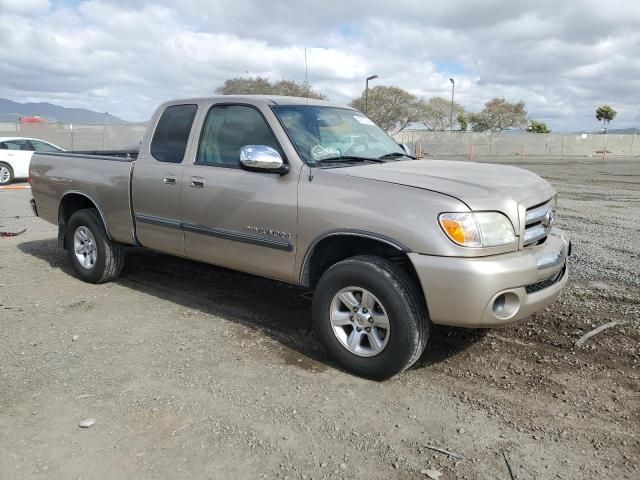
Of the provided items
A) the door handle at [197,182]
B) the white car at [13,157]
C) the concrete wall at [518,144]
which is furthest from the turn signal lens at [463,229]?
the concrete wall at [518,144]

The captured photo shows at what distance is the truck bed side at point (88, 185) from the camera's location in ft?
17.6

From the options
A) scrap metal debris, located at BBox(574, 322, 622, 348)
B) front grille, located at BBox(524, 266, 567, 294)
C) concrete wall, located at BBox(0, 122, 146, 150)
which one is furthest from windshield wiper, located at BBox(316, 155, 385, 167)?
concrete wall, located at BBox(0, 122, 146, 150)

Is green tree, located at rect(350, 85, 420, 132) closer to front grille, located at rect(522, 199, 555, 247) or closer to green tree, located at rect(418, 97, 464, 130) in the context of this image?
green tree, located at rect(418, 97, 464, 130)

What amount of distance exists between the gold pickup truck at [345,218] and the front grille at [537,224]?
0.6 inches

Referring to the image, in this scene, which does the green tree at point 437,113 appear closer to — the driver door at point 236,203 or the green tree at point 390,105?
the green tree at point 390,105

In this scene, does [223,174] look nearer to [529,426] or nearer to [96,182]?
[96,182]

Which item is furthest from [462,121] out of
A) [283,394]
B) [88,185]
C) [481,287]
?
[283,394]

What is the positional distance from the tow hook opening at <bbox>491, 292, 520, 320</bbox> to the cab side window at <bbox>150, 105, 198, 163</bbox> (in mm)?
2959

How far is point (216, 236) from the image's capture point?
454 centimetres

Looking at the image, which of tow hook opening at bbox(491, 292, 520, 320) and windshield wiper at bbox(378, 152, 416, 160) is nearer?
tow hook opening at bbox(491, 292, 520, 320)

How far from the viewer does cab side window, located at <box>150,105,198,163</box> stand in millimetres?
4926

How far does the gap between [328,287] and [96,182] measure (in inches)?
122

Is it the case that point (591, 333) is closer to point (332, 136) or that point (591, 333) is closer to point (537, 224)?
point (537, 224)

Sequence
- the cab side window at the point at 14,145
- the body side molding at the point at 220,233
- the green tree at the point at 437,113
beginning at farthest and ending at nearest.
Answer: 1. the green tree at the point at 437,113
2. the cab side window at the point at 14,145
3. the body side molding at the point at 220,233
